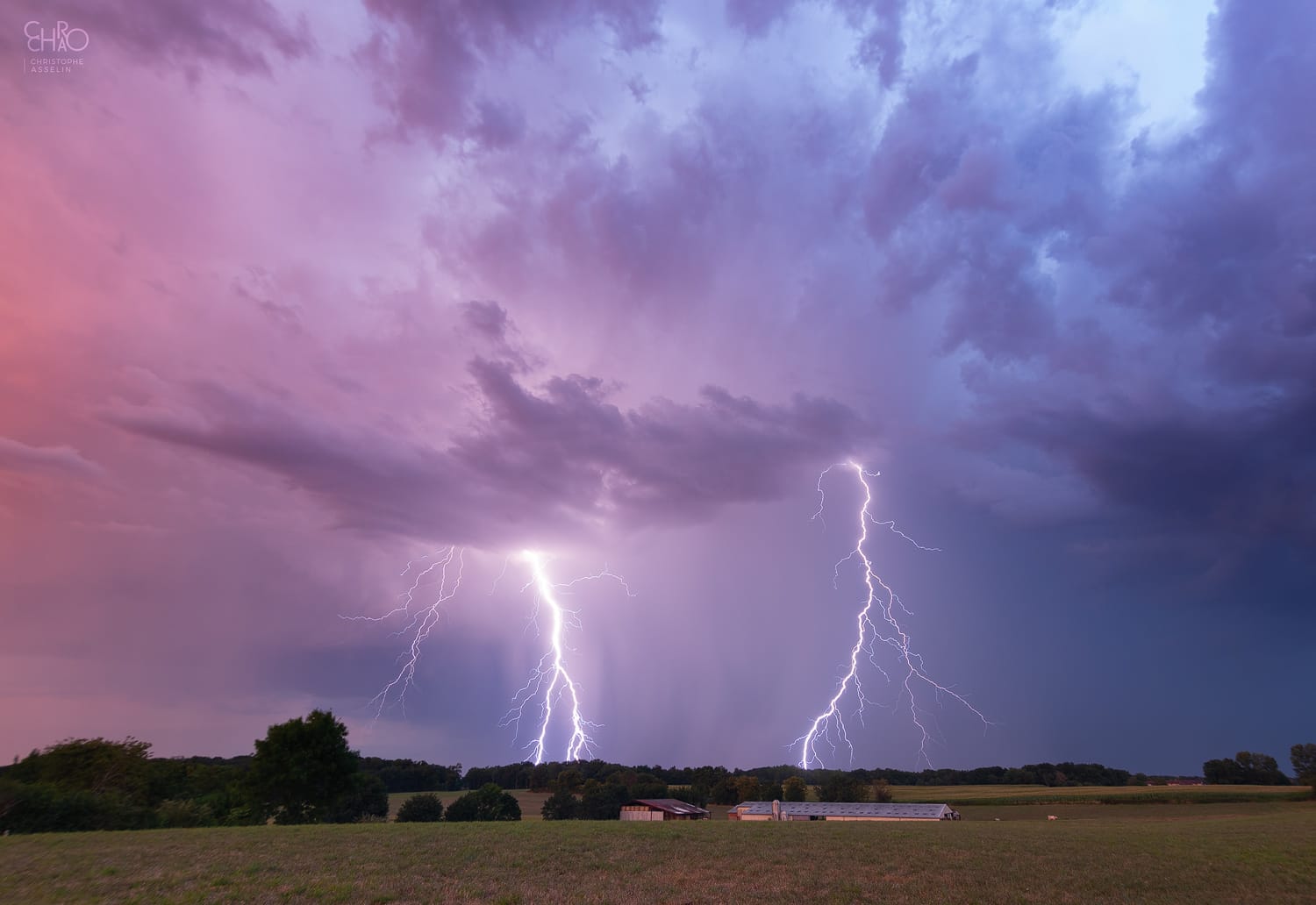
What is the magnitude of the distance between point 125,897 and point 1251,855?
33.9m

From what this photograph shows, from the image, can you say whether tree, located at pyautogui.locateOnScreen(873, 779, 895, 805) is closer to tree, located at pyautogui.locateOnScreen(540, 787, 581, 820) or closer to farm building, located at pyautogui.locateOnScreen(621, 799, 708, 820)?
farm building, located at pyautogui.locateOnScreen(621, 799, 708, 820)

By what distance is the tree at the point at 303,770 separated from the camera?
45312 mm

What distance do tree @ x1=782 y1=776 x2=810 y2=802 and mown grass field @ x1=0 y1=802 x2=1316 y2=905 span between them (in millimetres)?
61381

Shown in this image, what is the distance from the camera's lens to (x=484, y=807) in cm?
6606

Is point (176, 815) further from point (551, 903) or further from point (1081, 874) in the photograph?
point (1081, 874)

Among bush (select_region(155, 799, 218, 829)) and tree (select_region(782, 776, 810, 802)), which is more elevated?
bush (select_region(155, 799, 218, 829))

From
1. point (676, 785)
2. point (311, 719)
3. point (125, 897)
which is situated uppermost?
point (311, 719)

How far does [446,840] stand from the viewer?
24000 mm

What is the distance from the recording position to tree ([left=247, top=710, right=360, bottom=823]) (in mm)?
45312

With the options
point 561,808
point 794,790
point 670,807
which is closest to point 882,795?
point 794,790

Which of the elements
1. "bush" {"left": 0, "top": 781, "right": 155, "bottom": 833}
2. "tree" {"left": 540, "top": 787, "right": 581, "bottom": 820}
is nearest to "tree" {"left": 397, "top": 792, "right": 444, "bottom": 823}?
"tree" {"left": 540, "top": 787, "right": 581, "bottom": 820}

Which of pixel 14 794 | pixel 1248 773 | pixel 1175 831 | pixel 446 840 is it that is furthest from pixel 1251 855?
pixel 1248 773

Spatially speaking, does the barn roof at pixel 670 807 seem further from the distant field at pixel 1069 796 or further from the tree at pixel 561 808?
the tree at pixel 561 808

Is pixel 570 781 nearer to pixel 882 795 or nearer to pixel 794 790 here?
→ pixel 794 790
